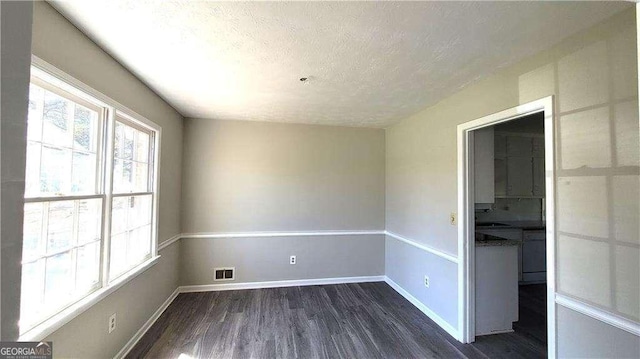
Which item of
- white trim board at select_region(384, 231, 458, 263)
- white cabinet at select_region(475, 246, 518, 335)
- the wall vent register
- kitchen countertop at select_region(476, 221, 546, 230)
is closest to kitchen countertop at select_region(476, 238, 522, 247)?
white cabinet at select_region(475, 246, 518, 335)

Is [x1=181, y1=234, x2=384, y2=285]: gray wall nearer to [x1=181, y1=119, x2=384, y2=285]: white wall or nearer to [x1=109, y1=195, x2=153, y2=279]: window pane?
[x1=181, y1=119, x2=384, y2=285]: white wall

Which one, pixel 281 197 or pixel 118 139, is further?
pixel 281 197

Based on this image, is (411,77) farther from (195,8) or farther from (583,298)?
(583,298)

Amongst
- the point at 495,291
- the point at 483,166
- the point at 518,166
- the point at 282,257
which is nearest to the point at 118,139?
the point at 282,257

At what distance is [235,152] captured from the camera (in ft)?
11.4

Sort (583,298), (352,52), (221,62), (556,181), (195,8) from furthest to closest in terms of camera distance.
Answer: (221,62), (352,52), (556,181), (583,298), (195,8)

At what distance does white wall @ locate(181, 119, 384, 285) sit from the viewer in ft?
11.0

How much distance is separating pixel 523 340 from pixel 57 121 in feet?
13.6

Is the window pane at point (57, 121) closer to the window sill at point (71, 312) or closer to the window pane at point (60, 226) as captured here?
the window pane at point (60, 226)

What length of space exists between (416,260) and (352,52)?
8.40 feet

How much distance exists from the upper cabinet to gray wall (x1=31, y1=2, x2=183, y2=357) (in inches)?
186

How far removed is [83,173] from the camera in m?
1.66


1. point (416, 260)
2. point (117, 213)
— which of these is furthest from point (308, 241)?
point (117, 213)

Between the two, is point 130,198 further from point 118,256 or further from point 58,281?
point 58,281
